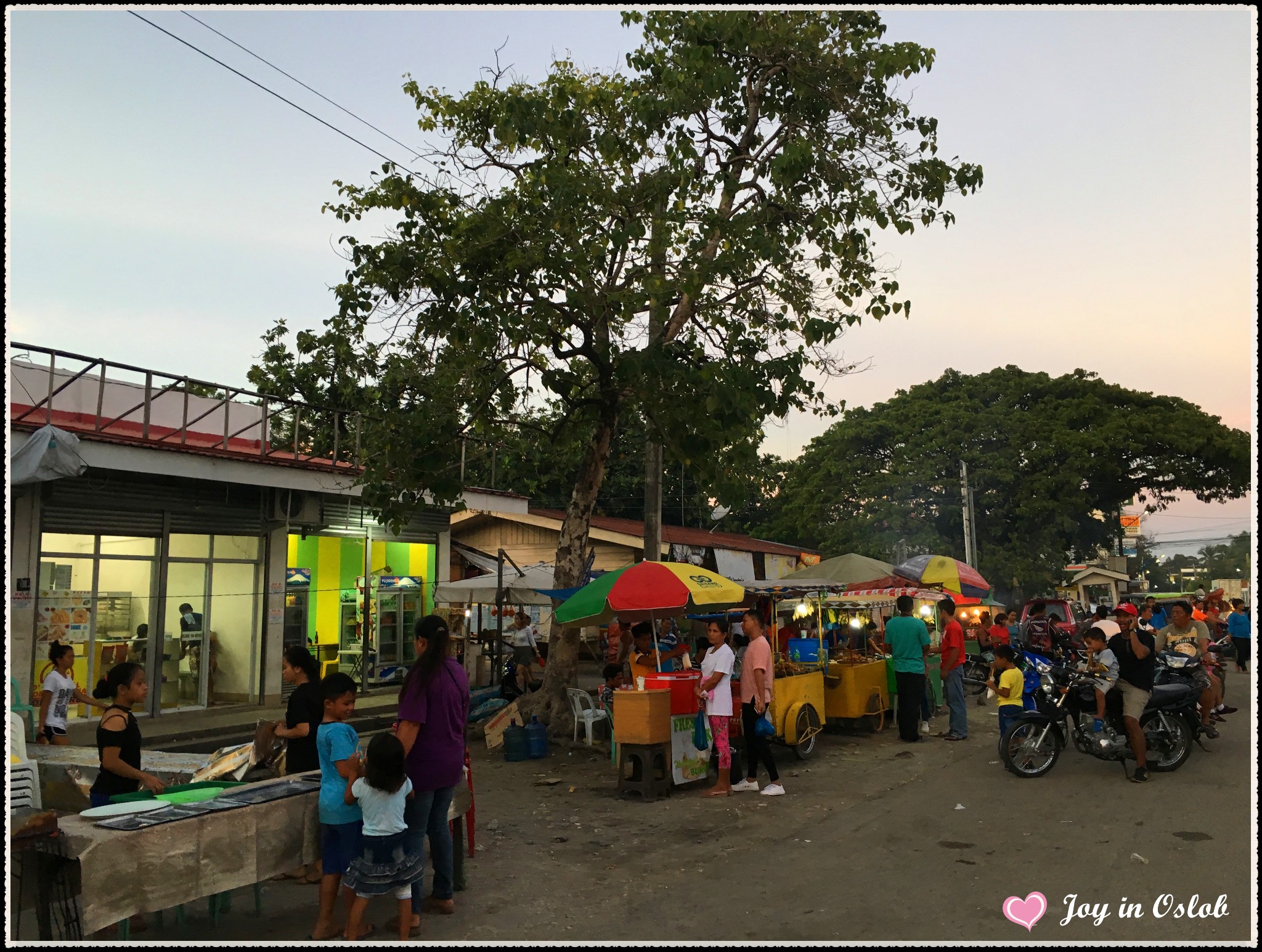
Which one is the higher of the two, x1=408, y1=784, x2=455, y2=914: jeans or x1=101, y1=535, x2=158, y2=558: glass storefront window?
x1=101, y1=535, x2=158, y2=558: glass storefront window

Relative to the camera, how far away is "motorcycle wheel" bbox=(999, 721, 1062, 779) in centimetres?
966

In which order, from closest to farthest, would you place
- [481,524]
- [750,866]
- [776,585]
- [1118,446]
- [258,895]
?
1. [258,895]
2. [750,866]
3. [776,585]
4. [481,524]
5. [1118,446]

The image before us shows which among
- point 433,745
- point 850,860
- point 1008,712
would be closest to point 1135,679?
point 1008,712

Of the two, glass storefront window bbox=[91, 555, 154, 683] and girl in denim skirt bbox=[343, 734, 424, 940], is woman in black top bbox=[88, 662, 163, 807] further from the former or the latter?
glass storefront window bbox=[91, 555, 154, 683]

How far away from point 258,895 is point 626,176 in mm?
9218

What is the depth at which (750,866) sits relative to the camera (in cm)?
676

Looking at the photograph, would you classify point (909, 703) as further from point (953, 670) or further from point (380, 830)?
point (380, 830)

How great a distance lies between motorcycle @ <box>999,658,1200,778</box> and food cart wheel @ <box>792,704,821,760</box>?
88.0 inches

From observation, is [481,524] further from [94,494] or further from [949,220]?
[949,220]

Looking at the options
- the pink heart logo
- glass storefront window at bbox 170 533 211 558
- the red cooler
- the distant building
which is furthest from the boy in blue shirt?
the distant building

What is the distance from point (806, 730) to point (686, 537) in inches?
663

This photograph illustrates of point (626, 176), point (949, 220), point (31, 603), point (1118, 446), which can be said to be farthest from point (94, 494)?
point (1118, 446)

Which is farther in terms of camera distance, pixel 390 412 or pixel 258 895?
pixel 390 412

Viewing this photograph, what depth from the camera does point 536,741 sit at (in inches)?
463
